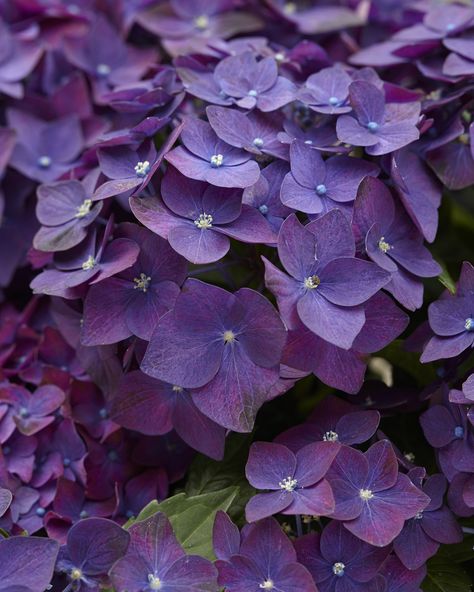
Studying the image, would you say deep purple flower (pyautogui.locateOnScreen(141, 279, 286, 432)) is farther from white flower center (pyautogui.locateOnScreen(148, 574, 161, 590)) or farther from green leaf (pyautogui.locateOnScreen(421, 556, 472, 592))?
green leaf (pyautogui.locateOnScreen(421, 556, 472, 592))

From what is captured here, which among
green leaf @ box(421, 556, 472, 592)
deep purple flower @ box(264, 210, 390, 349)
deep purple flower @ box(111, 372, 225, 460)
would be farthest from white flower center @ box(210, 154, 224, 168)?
green leaf @ box(421, 556, 472, 592)

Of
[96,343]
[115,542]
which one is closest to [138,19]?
[96,343]

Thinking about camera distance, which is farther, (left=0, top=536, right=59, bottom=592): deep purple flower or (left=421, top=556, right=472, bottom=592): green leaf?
(left=421, top=556, right=472, bottom=592): green leaf

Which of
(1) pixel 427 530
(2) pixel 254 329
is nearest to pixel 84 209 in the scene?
(2) pixel 254 329

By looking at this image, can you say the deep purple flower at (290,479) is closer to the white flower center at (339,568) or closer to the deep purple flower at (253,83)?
the white flower center at (339,568)

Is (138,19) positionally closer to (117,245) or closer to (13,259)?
(13,259)

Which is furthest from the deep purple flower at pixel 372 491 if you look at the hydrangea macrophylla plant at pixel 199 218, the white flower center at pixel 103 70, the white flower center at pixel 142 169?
the white flower center at pixel 103 70
